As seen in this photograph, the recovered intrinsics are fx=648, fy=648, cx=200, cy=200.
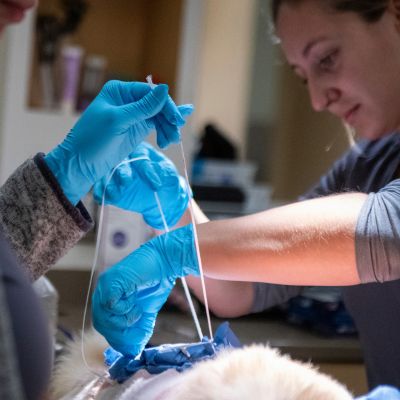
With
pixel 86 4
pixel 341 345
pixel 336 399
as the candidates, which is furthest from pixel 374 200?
pixel 86 4

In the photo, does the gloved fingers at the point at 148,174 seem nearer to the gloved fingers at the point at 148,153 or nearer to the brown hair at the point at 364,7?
the gloved fingers at the point at 148,153

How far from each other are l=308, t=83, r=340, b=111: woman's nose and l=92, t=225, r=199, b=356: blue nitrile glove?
36 cm

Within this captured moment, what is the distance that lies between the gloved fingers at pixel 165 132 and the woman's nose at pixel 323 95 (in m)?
0.33

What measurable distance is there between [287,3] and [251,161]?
1189mm

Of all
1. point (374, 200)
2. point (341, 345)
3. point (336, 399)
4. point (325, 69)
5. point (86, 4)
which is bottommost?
point (341, 345)

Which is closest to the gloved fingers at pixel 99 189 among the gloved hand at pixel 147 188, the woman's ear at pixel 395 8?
the gloved hand at pixel 147 188

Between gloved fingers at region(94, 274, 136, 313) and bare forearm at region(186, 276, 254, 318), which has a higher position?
gloved fingers at region(94, 274, 136, 313)

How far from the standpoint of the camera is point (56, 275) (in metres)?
1.37

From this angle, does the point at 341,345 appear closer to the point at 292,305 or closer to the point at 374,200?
the point at 292,305

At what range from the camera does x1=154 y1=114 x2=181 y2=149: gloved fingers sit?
0.79m

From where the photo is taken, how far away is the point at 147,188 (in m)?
0.89

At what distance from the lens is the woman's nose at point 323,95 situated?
1.01m

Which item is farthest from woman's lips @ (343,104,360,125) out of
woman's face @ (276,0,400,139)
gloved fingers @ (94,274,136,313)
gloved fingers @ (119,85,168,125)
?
gloved fingers @ (94,274,136,313)

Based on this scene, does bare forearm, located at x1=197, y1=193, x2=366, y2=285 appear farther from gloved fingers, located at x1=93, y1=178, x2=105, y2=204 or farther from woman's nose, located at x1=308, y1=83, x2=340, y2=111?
woman's nose, located at x1=308, y1=83, x2=340, y2=111
